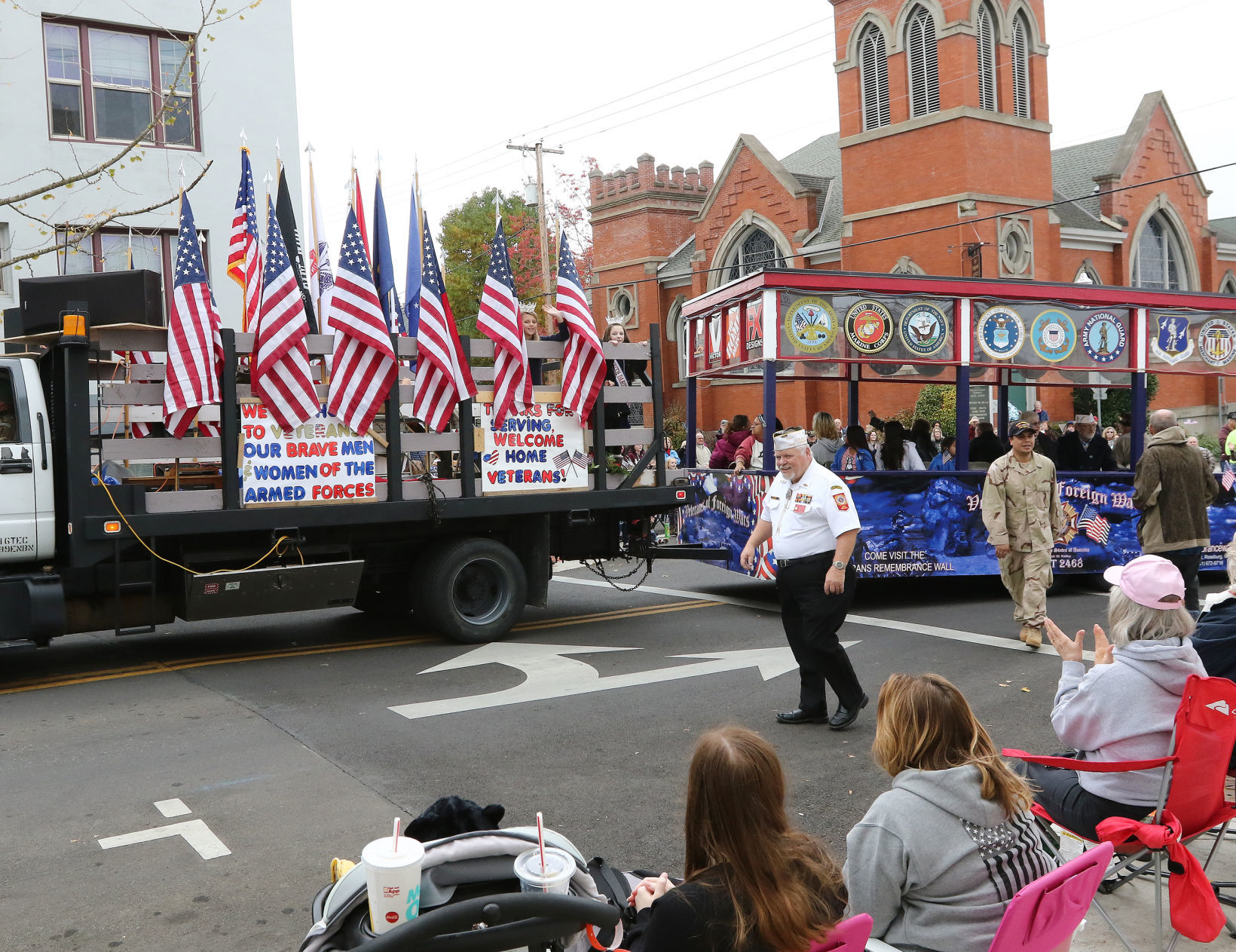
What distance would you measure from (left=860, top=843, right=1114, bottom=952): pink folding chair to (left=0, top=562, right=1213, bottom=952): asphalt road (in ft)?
7.51

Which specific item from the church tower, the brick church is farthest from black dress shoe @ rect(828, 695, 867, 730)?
the church tower

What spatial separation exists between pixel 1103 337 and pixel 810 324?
11.9 ft

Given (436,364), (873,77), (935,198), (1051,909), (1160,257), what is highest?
(873,77)

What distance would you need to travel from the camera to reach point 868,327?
11086 millimetres

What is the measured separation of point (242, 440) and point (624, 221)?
3372 cm

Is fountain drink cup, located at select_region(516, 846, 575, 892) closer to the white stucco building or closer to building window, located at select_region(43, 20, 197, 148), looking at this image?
the white stucco building

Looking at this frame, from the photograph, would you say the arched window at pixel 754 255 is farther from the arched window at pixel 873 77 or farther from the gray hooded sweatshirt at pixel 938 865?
the gray hooded sweatshirt at pixel 938 865

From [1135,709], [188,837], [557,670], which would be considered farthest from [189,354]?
[1135,709]

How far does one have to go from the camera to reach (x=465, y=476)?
30.2ft

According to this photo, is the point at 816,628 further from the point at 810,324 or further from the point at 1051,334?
the point at 1051,334

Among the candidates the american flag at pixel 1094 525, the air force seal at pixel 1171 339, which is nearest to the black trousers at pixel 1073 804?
the american flag at pixel 1094 525

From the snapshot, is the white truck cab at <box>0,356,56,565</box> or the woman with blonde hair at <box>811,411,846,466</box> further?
the woman with blonde hair at <box>811,411,846,466</box>

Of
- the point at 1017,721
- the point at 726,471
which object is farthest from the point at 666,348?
the point at 1017,721

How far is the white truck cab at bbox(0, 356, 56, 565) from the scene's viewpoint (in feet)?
25.7
